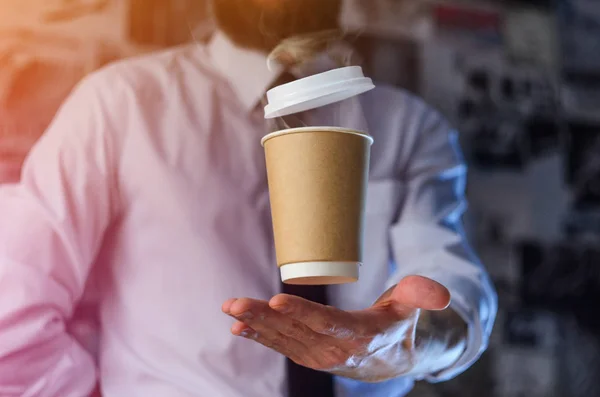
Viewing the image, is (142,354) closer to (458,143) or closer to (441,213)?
(441,213)

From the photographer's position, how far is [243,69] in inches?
47.7

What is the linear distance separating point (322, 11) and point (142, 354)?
2.25ft

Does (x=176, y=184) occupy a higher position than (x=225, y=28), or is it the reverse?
(x=225, y=28)

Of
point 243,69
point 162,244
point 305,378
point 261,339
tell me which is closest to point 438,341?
point 305,378

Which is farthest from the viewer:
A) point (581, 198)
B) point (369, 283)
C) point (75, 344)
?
point (581, 198)

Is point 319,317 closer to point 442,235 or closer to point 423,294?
point 423,294

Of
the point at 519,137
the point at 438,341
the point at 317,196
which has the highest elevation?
the point at 317,196

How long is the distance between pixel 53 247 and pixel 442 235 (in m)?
0.66

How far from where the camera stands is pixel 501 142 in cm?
149

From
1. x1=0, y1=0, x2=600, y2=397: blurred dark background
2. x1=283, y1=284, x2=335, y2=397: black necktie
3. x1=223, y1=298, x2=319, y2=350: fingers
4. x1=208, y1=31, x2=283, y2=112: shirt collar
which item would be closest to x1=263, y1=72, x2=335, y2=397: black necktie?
x1=283, y1=284, x2=335, y2=397: black necktie

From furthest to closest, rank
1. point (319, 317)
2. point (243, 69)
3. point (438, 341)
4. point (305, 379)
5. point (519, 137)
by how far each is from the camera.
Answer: point (519, 137)
point (243, 69)
point (305, 379)
point (438, 341)
point (319, 317)

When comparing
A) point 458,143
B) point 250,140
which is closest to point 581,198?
point 458,143

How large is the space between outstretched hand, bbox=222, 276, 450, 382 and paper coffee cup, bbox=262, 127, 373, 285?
0.06 meters

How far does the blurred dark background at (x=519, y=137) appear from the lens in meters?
1.38
